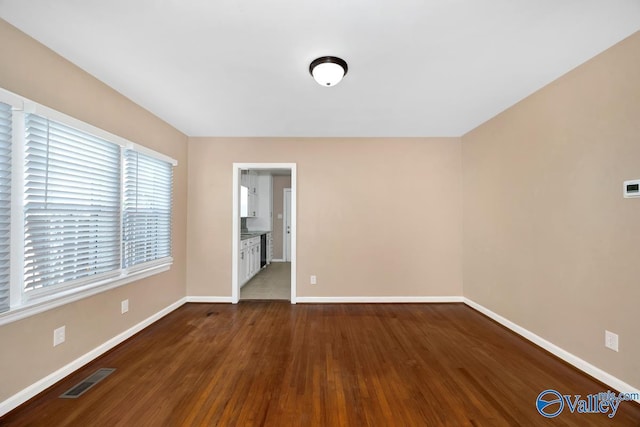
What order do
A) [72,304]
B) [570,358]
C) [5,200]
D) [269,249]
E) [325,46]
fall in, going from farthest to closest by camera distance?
[269,249]
[570,358]
[72,304]
[325,46]
[5,200]

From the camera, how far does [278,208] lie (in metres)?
7.47

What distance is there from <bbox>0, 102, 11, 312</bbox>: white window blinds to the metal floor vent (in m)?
0.78

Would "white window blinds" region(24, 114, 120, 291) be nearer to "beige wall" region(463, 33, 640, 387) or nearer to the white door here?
"beige wall" region(463, 33, 640, 387)

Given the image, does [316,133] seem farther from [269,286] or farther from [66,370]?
[66,370]

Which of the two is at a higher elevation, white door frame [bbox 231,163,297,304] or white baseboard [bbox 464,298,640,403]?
white door frame [bbox 231,163,297,304]

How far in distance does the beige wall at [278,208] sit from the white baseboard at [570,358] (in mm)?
5426

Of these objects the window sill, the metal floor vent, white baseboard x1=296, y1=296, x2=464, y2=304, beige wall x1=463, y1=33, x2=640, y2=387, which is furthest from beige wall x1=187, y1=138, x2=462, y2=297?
the metal floor vent

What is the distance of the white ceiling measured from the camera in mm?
1494

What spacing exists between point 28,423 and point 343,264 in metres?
3.15

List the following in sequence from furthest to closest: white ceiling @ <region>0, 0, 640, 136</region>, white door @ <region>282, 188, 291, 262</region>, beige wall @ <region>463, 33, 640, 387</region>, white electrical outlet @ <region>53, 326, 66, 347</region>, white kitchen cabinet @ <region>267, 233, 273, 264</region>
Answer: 1. white door @ <region>282, 188, 291, 262</region>
2. white kitchen cabinet @ <region>267, 233, 273, 264</region>
3. white electrical outlet @ <region>53, 326, 66, 347</region>
4. beige wall @ <region>463, 33, 640, 387</region>
5. white ceiling @ <region>0, 0, 640, 136</region>

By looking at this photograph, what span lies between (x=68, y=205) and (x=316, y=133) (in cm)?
279

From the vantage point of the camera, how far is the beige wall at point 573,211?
5.85ft

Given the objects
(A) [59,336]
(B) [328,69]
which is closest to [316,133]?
(B) [328,69]

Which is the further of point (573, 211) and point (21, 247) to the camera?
point (573, 211)
